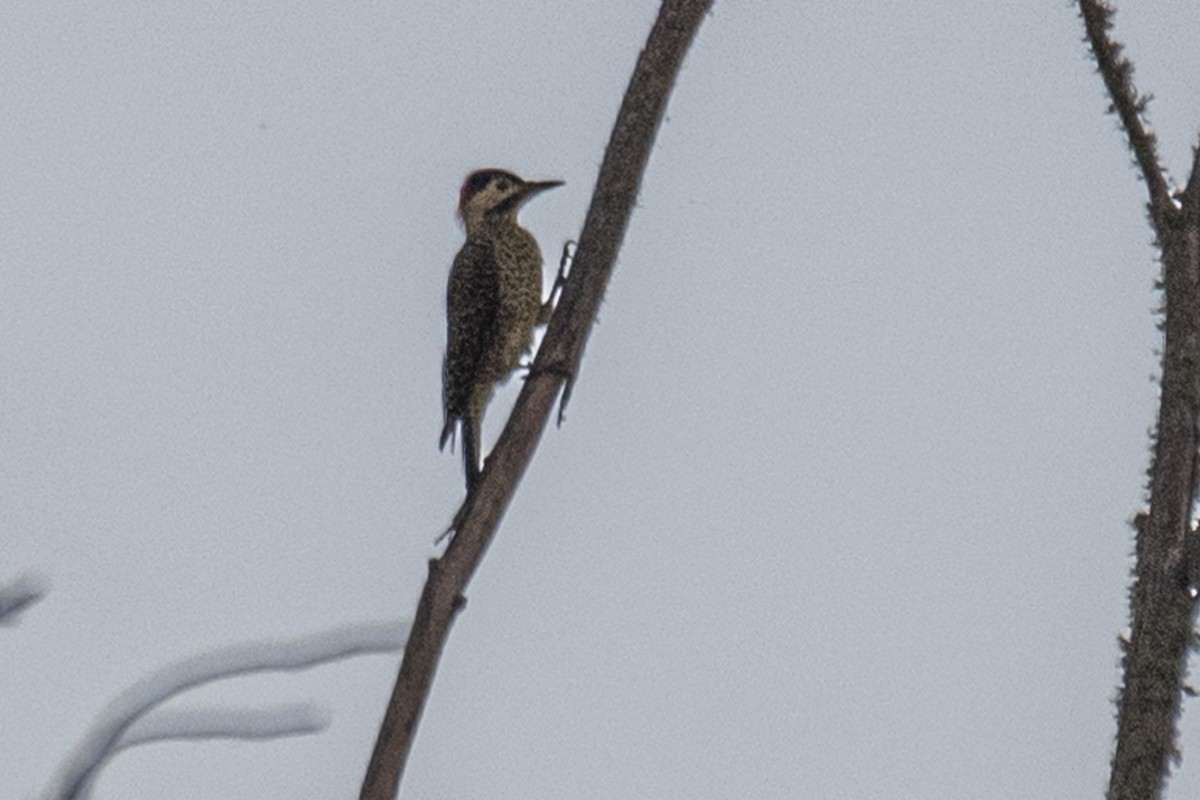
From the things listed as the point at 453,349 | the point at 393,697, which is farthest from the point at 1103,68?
the point at 453,349

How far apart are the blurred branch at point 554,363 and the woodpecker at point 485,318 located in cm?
319

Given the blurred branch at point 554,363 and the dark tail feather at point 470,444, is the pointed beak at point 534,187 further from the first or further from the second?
the blurred branch at point 554,363

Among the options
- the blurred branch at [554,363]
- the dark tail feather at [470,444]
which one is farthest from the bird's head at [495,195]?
the blurred branch at [554,363]

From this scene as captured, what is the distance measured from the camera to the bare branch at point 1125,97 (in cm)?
219

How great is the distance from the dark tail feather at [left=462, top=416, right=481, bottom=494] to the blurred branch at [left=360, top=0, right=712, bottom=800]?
9.48 ft

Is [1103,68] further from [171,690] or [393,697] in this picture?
[171,690]

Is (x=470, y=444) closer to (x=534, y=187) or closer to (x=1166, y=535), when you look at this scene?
(x=534, y=187)

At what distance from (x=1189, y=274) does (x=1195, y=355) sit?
136 millimetres

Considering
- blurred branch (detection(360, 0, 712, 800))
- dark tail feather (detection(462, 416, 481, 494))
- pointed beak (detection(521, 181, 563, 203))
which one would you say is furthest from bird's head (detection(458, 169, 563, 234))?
blurred branch (detection(360, 0, 712, 800))

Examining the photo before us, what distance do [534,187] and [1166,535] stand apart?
4.72 meters

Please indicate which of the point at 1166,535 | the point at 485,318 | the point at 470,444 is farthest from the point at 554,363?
the point at 485,318

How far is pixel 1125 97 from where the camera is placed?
89.0 inches

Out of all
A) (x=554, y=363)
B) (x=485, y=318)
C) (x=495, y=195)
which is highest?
(x=495, y=195)

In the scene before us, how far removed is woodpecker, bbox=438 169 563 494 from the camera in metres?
5.75
